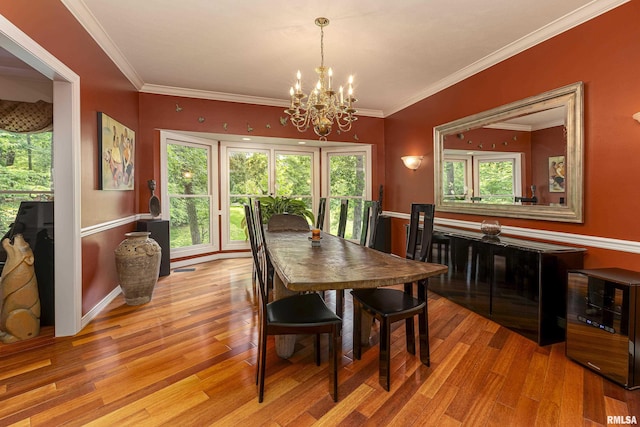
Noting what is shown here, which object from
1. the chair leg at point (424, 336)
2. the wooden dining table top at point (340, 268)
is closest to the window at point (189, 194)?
the wooden dining table top at point (340, 268)

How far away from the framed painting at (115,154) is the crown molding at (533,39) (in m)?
3.95

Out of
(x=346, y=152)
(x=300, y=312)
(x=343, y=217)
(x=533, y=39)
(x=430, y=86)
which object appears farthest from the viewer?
(x=346, y=152)

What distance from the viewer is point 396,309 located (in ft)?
6.35

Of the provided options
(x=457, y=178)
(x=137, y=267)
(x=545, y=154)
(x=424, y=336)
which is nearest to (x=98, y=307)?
(x=137, y=267)

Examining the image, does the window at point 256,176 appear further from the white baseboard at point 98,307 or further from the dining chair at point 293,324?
the dining chair at point 293,324

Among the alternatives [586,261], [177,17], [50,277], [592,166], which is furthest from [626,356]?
[50,277]

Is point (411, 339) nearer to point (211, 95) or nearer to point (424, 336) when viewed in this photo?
point (424, 336)

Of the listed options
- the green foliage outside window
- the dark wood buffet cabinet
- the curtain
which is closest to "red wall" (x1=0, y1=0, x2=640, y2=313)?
the green foliage outside window

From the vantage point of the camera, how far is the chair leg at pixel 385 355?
6.07ft

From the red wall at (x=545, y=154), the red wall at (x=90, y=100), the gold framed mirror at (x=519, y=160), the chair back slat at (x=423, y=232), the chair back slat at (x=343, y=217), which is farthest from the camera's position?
the chair back slat at (x=343, y=217)

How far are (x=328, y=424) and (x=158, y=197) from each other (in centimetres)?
398

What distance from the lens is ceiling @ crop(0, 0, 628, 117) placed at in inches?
98.7

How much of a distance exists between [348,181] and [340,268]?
4157 mm

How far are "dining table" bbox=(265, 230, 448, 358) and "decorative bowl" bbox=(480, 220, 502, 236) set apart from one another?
4.93 ft
